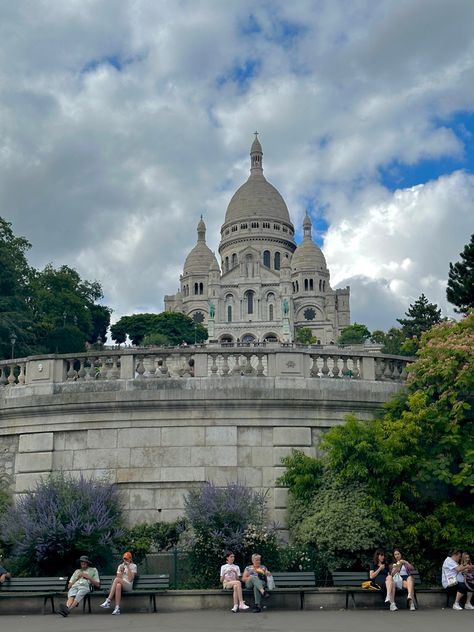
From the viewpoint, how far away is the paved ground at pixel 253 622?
12117 millimetres

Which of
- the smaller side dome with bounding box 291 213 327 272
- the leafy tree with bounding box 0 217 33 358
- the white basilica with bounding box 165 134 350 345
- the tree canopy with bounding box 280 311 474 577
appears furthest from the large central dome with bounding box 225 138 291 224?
the tree canopy with bounding box 280 311 474 577

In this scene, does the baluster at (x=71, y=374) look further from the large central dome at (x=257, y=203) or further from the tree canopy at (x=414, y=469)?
the large central dome at (x=257, y=203)

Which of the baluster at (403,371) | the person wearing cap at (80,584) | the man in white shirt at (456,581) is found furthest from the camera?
the baluster at (403,371)

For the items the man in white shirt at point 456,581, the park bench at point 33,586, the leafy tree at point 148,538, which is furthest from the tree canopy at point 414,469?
the park bench at point 33,586

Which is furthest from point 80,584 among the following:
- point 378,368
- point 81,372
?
point 378,368

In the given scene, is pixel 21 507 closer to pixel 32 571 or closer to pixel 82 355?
pixel 32 571

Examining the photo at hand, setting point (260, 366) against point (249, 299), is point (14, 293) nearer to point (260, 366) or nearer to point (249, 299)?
point (260, 366)

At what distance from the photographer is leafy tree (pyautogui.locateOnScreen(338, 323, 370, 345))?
14250 cm

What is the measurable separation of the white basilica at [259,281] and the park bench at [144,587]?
462 ft

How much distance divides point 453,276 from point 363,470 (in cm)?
1686

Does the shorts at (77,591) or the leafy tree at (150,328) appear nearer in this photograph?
the shorts at (77,591)

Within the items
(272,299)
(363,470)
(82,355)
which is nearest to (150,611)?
(363,470)

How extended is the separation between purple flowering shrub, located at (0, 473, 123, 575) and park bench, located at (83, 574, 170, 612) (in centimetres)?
84

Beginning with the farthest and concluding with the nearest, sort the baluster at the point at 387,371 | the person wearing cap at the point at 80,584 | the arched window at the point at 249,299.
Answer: the arched window at the point at 249,299
the baluster at the point at 387,371
the person wearing cap at the point at 80,584
